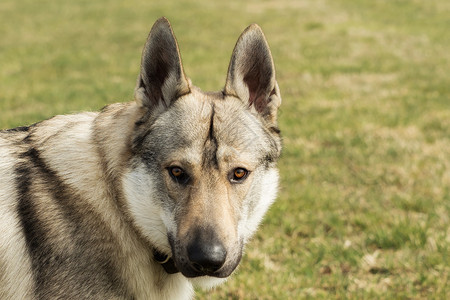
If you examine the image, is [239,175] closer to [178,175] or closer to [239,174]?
[239,174]

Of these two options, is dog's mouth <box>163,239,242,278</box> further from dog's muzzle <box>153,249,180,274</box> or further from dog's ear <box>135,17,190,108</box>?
dog's ear <box>135,17,190,108</box>

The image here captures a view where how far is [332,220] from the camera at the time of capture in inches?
198

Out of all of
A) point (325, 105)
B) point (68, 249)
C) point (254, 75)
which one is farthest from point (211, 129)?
point (325, 105)

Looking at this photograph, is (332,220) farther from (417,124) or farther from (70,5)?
(70,5)

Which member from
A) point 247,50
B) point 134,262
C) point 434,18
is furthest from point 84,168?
point 434,18

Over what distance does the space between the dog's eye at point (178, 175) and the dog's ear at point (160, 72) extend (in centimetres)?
45

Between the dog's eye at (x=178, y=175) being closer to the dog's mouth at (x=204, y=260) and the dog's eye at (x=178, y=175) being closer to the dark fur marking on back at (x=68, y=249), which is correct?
the dog's mouth at (x=204, y=260)

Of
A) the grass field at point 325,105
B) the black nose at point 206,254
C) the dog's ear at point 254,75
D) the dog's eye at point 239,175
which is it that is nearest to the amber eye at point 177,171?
the dog's eye at point 239,175

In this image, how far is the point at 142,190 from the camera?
2.93 meters

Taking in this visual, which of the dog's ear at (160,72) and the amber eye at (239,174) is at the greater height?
the dog's ear at (160,72)

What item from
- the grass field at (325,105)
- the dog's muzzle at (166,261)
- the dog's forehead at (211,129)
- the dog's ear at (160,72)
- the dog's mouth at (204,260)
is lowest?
the grass field at (325,105)

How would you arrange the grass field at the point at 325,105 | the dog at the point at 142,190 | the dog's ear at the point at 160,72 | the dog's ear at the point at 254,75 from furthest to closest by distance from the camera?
1. the grass field at the point at 325,105
2. the dog's ear at the point at 254,75
3. the dog's ear at the point at 160,72
4. the dog at the point at 142,190

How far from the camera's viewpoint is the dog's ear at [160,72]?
120 inches

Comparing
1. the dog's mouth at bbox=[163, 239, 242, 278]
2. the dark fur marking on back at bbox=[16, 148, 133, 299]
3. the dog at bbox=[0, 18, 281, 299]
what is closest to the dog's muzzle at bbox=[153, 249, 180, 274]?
the dog at bbox=[0, 18, 281, 299]
